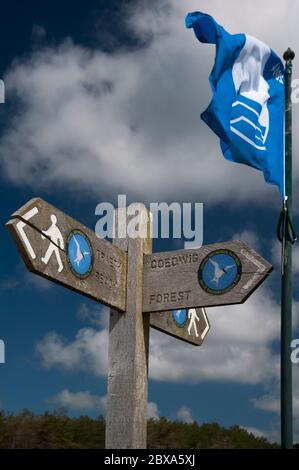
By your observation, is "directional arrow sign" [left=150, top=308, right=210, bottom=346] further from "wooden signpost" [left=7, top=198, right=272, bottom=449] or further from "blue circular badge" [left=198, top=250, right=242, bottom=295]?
"blue circular badge" [left=198, top=250, right=242, bottom=295]

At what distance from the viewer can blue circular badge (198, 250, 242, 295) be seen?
7.34 metres

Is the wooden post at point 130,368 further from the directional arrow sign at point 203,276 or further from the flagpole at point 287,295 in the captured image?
the flagpole at point 287,295

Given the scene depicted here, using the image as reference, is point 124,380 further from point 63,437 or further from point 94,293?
point 63,437

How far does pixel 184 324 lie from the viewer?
8836mm

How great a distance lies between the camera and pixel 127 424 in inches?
284

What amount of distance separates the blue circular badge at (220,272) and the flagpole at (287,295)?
52cm

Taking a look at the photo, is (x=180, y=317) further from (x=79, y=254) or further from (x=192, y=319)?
(x=79, y=254)

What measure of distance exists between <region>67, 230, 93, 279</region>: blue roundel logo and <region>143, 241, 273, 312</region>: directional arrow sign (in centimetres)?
89

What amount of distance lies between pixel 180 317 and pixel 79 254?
86.0 inches

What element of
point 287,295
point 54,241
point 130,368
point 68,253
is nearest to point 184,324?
point 130,368

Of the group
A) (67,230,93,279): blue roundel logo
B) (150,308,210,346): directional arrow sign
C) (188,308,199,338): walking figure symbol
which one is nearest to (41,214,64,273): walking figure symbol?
(67,230,93,279): blue roundel logo

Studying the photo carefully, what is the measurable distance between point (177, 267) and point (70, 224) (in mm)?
1401
